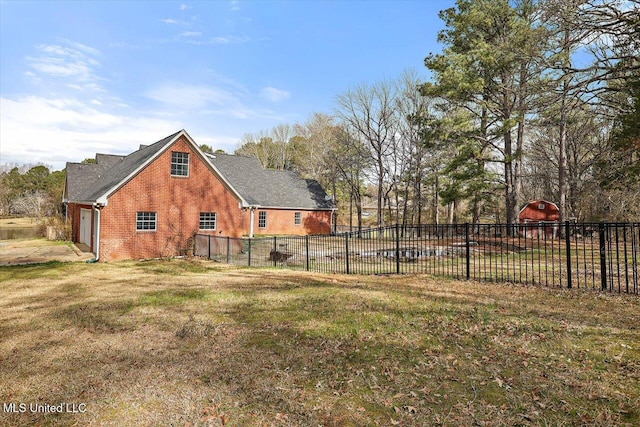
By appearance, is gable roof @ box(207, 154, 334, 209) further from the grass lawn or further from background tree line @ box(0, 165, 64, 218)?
background tree line @ box(0, 165, 64, 218)

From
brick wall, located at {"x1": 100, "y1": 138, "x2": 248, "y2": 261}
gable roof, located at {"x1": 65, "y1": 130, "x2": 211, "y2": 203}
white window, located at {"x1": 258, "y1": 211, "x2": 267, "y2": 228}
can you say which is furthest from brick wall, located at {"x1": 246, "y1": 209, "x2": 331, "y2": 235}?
gable roof, located at {"x1": 65, "y1": 130, "x2": 211, "y2": 203}

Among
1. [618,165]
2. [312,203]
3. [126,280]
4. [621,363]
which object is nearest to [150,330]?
[126,280]

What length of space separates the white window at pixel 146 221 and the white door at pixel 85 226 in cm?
522

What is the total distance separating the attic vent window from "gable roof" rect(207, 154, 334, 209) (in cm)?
1021

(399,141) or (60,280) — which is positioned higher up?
(399,141)

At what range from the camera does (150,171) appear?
18.1 meters

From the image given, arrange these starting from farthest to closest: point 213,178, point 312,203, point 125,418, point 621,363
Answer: point 312,203, point 213,178, point 621,363, point 125,418

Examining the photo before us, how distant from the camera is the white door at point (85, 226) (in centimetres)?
2078

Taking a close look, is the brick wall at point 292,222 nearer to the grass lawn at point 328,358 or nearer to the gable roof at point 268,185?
the gable roof at point 268,185

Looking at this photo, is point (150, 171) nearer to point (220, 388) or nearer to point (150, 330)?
point (150, 330)

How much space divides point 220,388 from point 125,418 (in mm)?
972

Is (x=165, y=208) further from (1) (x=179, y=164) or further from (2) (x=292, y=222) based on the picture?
(2) (x=292, y=222)

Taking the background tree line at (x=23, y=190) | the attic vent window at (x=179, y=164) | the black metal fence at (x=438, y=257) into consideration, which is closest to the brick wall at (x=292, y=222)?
the black metal fence at (x=438, y=257)

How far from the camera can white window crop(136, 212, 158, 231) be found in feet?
58.5
